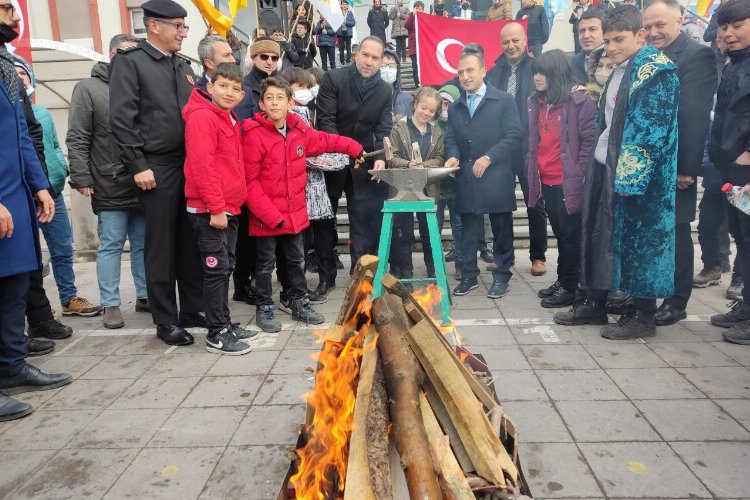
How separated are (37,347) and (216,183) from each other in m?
1.88

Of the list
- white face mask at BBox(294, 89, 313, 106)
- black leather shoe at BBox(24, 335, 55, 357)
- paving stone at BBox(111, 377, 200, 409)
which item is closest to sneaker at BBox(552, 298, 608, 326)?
paving stone at BBox(111, 377, 200, 409)

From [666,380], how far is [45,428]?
354 cm

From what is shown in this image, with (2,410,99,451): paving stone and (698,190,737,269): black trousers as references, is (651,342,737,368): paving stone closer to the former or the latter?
(698,190,737,269): black trousers

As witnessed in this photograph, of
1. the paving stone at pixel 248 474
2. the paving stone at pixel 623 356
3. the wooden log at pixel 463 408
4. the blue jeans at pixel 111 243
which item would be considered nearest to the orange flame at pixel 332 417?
the wooden log at pixel 463 408

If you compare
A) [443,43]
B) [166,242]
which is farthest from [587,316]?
[443,43]

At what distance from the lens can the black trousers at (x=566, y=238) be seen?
4.78m

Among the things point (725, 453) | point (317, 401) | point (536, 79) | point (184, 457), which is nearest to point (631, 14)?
point (536, 79)

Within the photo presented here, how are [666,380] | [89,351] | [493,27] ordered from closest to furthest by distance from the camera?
1. [666,380]
2. [89,351]
3. [493,27]

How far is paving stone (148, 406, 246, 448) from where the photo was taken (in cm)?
275

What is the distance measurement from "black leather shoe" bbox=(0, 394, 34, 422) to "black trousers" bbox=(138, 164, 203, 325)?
3.81 ft

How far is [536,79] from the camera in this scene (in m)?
4.69

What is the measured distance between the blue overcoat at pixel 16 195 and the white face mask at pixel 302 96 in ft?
7.98

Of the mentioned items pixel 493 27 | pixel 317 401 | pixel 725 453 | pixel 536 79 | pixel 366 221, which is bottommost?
pixel 725 453

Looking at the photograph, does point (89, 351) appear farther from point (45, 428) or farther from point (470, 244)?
point (470, 244)
